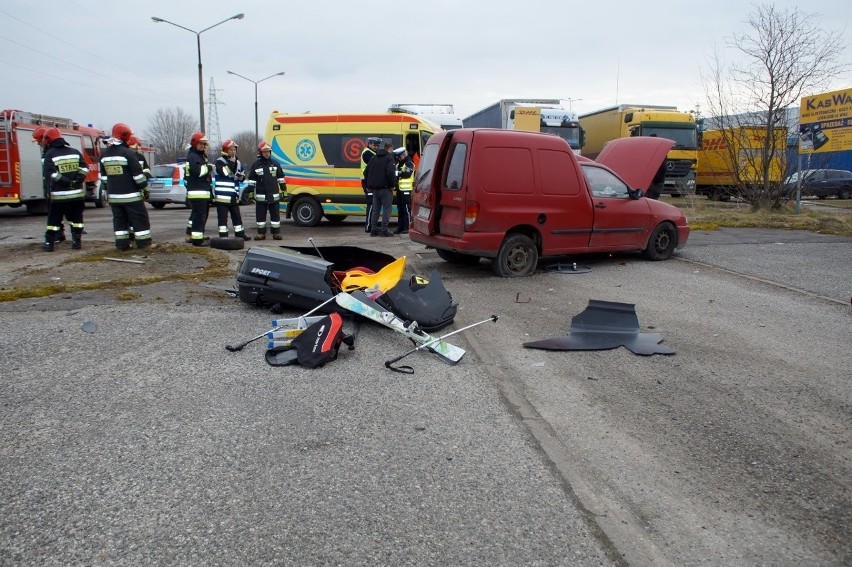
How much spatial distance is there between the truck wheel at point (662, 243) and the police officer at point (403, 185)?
5121 millimetres

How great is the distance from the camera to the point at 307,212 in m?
15.5

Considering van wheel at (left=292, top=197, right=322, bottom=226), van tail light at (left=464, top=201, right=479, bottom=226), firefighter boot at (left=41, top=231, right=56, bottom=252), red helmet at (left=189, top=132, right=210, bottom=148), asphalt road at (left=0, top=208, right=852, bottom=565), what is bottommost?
asphalt road at (left=0, top=208, right=852, bottom=565)

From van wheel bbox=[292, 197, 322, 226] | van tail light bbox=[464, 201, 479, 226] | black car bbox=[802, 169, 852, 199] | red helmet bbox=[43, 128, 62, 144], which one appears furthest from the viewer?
black car bbox=[802, 169, 852, 199]

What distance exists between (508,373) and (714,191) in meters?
26.1

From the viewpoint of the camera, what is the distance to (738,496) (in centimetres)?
332

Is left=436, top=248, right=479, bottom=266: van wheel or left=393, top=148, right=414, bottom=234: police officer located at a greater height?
left=393, top=148, right=414, bottom=234: police officer

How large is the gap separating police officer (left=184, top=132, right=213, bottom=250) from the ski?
6157mm

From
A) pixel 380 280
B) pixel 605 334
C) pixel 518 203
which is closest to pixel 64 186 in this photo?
pixel 380 280

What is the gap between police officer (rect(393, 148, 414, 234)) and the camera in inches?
549

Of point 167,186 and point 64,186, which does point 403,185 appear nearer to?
point 64,186

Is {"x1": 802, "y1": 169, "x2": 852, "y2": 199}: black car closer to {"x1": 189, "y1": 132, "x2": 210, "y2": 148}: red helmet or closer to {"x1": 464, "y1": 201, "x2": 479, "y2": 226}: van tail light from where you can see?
{"x1": 464, "y1": 201, "x2": 479, "y2": 226}: van tail light

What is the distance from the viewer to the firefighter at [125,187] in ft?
Result: 34.0

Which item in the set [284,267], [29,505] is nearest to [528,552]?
[29,505]

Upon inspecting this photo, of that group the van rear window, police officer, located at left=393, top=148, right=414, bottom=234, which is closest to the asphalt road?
the van rear window
